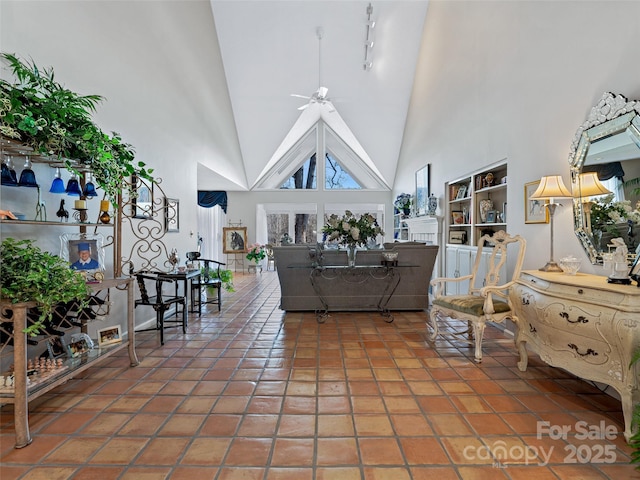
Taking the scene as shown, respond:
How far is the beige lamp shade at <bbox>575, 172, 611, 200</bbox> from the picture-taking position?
2521mm

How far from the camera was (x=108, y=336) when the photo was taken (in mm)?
2742

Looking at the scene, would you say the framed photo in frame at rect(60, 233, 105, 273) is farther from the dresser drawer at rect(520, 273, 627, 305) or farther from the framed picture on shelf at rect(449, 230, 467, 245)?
the framed picture on shelf at rect(449, 230, 467, 245)

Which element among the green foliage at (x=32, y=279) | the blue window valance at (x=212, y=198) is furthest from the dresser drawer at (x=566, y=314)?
the blue window valance at (x=212, y=198)

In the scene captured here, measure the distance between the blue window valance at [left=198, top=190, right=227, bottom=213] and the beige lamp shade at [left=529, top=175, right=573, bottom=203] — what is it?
8.81m

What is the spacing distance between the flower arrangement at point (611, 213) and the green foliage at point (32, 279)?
3731 millimetres

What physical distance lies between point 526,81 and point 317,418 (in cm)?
383

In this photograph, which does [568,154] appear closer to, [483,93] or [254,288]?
[483,93]

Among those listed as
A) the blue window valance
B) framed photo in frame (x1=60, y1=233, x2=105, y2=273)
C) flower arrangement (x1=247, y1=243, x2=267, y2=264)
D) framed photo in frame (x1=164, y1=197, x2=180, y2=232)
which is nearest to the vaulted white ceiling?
the blue window valance

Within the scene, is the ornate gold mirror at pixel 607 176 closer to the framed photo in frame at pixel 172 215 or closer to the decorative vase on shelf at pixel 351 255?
the decorative vase on shelf at pixel 351 255

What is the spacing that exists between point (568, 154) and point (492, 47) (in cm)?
203

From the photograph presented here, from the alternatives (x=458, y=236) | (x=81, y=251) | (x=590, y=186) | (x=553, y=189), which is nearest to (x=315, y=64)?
(x=458, y=236)

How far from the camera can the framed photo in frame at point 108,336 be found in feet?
8.83

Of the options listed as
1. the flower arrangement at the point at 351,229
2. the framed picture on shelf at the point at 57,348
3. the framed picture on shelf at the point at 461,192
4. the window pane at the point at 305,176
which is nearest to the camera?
the framed picture on shelf at the point at 57,348

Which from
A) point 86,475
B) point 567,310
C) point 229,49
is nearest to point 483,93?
point 567,310
